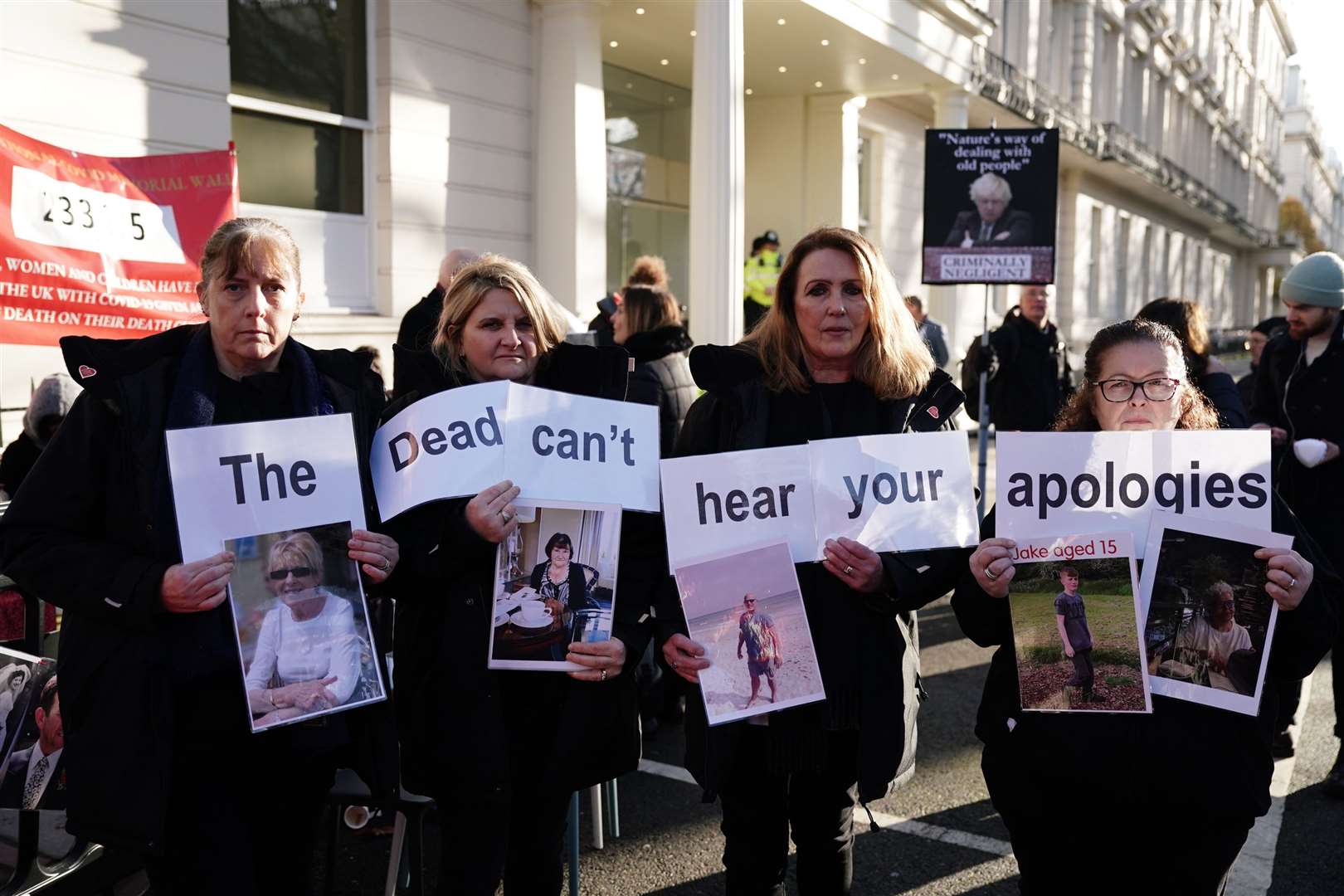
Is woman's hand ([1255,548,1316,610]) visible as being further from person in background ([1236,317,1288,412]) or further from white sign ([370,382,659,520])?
person in background ([1236,317,1288,412])

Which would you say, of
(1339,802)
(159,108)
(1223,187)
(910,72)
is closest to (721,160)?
(159,108)

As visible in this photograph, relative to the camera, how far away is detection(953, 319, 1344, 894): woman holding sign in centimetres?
226

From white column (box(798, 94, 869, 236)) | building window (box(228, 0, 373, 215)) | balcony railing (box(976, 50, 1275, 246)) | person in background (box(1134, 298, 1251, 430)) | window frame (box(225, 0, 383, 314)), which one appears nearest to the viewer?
person in background (box(1134, 298, 1251, 430))

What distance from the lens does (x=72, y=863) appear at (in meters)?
2.85

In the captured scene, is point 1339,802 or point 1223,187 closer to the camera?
point 1339,802

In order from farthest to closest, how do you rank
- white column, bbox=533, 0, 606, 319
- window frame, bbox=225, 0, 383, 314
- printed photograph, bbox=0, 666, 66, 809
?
white column, bbox=533, 0, 606, 319 < window frame, bbox=225, 0, 383, 314 < printed photograph, bbox=0, 666, 66, 809

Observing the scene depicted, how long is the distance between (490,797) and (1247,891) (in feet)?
9.07

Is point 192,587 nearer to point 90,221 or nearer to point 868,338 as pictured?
point 868,338

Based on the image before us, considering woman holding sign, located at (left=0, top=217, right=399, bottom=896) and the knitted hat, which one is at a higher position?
the knitted hat

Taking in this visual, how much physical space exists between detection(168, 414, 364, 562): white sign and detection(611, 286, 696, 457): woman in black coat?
258cm

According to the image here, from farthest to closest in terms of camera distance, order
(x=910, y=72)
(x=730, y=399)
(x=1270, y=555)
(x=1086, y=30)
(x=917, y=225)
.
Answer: (x=1086, y=30)
(x=917, y=225)
(x=910, y=72)
(x=730, y=399)
(x=1270, y=555)

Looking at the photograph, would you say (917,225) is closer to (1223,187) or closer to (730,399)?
(730,399)

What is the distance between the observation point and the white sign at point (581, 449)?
8.19ft

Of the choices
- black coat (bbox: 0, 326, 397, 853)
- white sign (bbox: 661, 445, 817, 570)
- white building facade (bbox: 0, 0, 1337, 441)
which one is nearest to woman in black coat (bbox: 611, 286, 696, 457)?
white sign (bbox: 661, 445, 817, 570)
